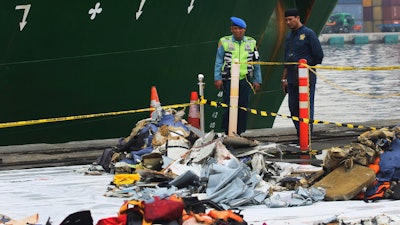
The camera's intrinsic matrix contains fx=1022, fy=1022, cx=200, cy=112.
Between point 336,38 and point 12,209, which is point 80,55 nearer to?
point 12,209

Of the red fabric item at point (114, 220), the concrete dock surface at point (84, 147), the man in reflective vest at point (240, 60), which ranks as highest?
the man in reflective vest at point (240, 60)

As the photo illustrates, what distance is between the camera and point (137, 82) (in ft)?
45.8

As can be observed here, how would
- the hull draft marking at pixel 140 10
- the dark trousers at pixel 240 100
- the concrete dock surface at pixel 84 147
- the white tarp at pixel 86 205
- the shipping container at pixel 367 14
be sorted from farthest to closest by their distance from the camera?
the shipping container at pixel 367 14
the hull draft marking at pixel 140 10
the dark trousers at pixel 240 100
the concrete dock surface at pixel 84 147
the white tarp at pixel 86 205

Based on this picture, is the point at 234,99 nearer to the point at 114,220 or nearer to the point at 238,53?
the point at 238,53

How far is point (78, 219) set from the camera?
6.68 m

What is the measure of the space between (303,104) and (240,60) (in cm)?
98

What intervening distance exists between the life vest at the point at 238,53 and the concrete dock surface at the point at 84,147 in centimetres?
102

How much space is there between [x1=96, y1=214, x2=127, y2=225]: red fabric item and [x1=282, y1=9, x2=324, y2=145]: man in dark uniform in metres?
5.27

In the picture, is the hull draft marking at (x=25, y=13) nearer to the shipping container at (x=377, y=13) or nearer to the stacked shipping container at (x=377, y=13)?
the stacked shipping container at (x=377, y=13)

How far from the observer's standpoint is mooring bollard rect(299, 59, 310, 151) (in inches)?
438

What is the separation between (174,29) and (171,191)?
6.38m

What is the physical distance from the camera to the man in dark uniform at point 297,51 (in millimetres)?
11594

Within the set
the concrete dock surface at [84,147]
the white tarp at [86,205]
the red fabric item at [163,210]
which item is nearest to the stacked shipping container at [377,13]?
the concrete dock surface at [84,147]

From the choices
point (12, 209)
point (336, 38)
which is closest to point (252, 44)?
point (12, 209)
